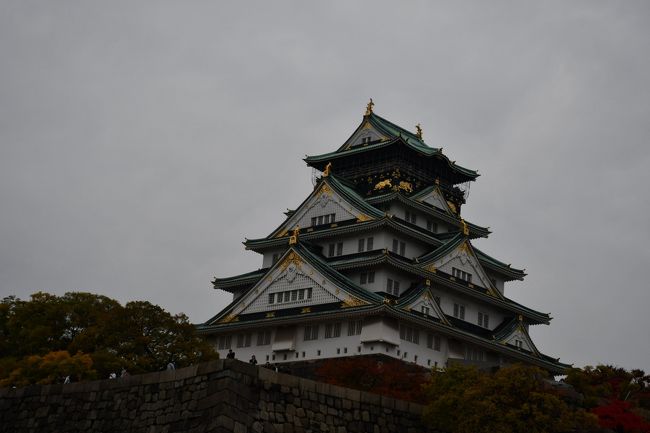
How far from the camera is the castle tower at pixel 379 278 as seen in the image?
64.1 metres

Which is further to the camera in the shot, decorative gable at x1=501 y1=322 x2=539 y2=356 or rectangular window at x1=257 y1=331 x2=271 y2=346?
decorative gable at x1=501 y1=322 x2=539 y2=356

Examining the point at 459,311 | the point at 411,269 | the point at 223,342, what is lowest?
the point at 223,342

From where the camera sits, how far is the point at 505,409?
1350 inches

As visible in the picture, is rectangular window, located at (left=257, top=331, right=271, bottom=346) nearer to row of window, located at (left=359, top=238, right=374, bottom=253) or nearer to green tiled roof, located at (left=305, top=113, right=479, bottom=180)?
row of window, located at (left=359, top=238, right=374, bottom=253)

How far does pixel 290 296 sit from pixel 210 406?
125 feet

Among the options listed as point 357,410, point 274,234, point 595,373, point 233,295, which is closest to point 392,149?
point 274,234

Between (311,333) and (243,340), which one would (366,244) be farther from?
(243,340)

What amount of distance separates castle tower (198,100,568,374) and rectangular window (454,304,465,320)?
0.07 meters

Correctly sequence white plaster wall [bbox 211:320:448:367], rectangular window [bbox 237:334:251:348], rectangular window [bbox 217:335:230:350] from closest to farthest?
white plaster wall [bbox 211:320:448:367] → rectangular window [bbox 237:334:251:348] → rectangular window [bbox 217:335:230:350]

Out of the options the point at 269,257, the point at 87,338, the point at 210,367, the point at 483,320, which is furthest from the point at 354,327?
the point at 210,367

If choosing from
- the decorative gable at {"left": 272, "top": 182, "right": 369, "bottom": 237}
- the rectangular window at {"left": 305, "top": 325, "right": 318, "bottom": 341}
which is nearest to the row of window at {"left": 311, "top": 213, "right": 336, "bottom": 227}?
the decorative gable at {"left": 272, "top": 182, "right": 369, "bottom": 237}

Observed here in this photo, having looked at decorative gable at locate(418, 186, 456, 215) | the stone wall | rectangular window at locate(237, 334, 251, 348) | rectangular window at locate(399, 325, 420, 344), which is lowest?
the stone wall

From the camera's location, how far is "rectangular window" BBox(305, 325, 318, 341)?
65.2 metres

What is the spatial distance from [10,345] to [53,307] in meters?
3.06
